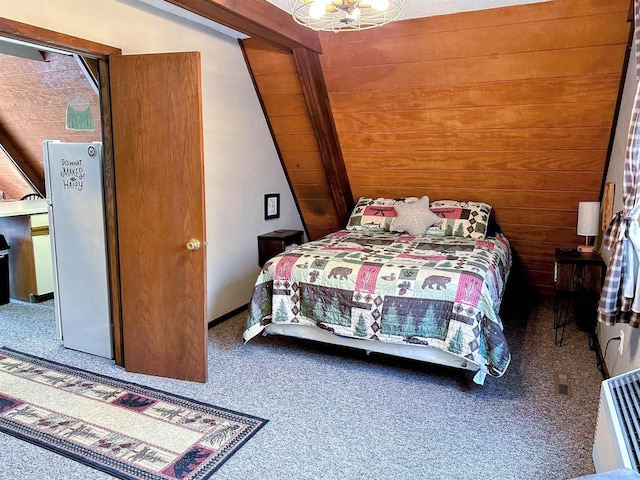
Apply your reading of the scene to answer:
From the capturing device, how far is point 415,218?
13.1 ft

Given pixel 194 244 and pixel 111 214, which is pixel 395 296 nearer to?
pixel 194 244

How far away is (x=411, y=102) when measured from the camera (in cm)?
373

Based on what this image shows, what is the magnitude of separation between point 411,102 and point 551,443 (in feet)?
8.38

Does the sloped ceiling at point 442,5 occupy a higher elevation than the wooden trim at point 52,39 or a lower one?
higher

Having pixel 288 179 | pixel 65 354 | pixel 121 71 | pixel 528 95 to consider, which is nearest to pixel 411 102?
pixel 528 95

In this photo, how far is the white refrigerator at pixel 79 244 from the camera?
2975 mm

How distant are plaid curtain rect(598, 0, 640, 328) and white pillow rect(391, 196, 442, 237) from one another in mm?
1699

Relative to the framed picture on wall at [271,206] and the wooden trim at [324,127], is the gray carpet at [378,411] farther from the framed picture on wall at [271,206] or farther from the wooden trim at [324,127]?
the wooden trim at [324,127]

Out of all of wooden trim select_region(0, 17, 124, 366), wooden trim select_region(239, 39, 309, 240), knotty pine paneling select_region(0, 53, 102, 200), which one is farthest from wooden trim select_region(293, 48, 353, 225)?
knotty pine paneling select_region(0, 53, 102, 200)

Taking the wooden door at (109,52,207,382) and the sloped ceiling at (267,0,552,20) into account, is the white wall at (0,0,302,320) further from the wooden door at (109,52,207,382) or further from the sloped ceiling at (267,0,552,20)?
the sloped ceiling at (267,0,552,20)

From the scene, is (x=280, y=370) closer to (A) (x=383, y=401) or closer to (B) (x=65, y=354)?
(A) (x=383, y=401)

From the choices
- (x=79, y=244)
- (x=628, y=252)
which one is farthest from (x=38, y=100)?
(x=628, y=252)

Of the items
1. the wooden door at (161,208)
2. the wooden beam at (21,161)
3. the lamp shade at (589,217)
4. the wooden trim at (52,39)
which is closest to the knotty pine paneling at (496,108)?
the lamp shade at (589,217)

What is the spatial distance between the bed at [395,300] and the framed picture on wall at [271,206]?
1.02 m
